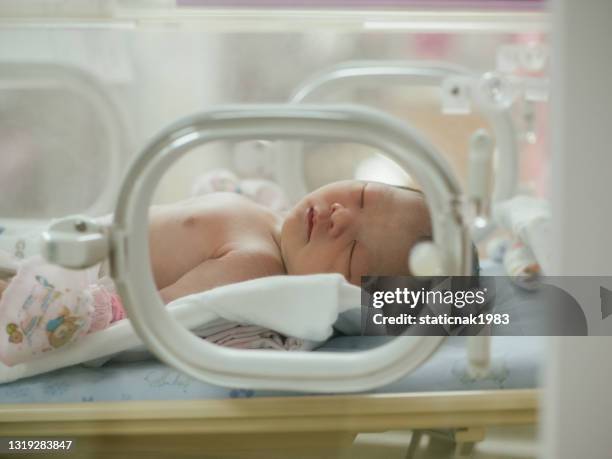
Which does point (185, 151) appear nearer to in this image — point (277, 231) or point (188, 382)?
point (188, 382)

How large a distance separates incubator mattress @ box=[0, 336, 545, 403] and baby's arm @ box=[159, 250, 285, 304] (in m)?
0.16

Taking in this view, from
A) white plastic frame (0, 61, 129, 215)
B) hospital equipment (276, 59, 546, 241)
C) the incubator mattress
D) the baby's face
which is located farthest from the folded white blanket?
white plastic frame (0, 61, 129, 215)

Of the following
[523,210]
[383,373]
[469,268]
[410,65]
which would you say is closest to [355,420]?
[383,373]

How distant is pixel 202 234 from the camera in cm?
113

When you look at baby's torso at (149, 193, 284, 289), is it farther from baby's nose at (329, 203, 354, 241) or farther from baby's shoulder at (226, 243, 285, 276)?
baby's nose at (329, 203, 354, 241)

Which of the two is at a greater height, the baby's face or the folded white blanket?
the baby's face

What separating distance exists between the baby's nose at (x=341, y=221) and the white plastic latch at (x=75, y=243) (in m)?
0.40

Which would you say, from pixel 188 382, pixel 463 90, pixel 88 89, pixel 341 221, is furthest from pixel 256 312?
pixel 88 89

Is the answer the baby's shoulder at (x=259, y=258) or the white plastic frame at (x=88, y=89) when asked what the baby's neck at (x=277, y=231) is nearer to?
the baby's shoulder at (x=259, y=258)

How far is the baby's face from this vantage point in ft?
3.24

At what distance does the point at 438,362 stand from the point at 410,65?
0.68 metres

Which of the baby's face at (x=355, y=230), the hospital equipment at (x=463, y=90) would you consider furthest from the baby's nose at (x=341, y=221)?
the hospital equipment at (x=463, y=90)

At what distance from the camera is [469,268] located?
2.29ft

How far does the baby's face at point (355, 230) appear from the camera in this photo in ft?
3.24
